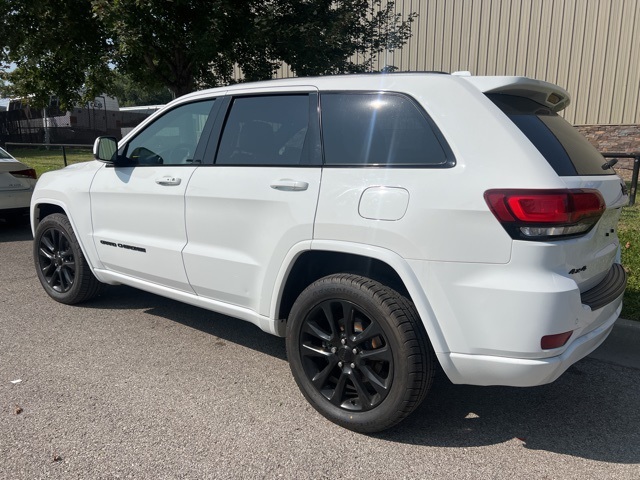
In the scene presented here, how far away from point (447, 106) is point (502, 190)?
21.2 inches

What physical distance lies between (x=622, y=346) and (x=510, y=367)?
1.98 m

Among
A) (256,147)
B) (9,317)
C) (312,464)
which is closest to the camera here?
(312,464)

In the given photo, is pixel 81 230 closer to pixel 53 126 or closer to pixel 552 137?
pixel 552 137

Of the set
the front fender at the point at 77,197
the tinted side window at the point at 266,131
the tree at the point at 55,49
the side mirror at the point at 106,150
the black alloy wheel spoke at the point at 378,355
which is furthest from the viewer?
the tree at the point at 55,49

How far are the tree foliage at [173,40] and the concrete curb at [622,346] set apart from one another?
6.42 m

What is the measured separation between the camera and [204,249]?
345 centimetres

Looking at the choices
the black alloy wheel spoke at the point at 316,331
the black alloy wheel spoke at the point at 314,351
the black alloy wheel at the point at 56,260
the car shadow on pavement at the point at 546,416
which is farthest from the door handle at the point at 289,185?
the black alloy wheel at the point at 56,260

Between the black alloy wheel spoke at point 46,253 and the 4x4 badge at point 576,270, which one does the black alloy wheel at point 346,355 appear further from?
the black alloy wheel spoke at point 46,253

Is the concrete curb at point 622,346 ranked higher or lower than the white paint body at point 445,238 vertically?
lower

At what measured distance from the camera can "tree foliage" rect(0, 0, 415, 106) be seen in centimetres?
815

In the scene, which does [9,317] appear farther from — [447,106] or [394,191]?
[447,106]

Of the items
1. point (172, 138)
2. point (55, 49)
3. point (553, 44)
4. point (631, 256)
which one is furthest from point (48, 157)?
point (631, 256)

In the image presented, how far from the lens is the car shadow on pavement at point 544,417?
274 centimetres

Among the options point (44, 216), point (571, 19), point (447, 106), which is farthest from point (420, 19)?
point (447, 106)
